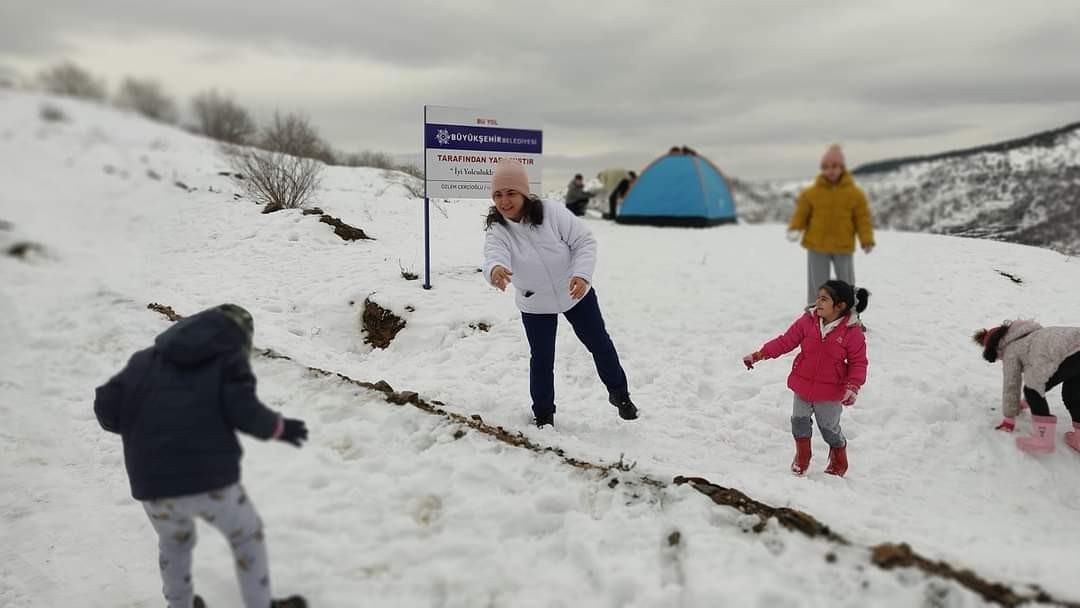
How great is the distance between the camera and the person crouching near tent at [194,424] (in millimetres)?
2195

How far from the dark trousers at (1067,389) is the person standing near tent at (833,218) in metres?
2.33

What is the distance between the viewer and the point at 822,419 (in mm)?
4422

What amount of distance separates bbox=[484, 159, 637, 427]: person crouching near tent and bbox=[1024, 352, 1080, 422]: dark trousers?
3.53 m

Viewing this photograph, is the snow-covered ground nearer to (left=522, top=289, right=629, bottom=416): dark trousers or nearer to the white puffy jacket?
(left=522, top=289, right=629, bottom=416): dark trousers

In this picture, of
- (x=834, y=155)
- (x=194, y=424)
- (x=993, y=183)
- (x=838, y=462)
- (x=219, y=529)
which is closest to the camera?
(x=194, y=424)

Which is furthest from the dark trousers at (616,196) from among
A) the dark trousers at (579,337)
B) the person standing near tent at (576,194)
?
the dark trousers at (579,337)

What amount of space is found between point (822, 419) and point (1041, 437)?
1.98 meters

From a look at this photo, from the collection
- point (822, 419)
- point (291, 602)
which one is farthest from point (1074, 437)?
point (291, 602)

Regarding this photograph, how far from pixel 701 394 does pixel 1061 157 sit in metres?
71.3

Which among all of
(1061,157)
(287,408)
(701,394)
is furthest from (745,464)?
(1061,157)

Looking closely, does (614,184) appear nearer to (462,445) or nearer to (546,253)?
(546,253)

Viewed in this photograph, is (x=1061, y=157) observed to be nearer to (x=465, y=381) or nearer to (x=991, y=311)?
(x=991, y=311)

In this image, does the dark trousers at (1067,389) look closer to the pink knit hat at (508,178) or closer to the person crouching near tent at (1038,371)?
the person crouching near tent at (1038,371)

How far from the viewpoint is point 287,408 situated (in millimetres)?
4070
